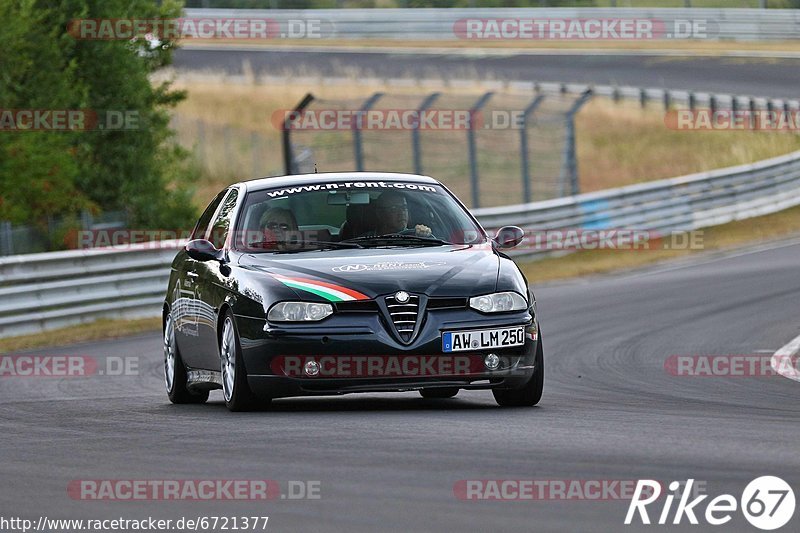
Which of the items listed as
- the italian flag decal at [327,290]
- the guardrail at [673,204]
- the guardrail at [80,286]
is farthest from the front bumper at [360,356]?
the guardrail at [673,204]

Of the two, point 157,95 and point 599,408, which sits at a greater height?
point 157,95

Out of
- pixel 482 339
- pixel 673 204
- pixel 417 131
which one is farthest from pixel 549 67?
pixel 482 339

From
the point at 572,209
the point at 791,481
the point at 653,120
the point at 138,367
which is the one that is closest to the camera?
the point at 791,481

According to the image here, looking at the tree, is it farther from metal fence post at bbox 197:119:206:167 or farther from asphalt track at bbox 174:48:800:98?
asphalt track at bbox 174:48:800:98

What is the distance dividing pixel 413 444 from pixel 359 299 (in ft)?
5.75

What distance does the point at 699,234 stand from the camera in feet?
89.2

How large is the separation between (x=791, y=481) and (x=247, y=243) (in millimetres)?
4879

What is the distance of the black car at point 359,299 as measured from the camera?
29.9ft

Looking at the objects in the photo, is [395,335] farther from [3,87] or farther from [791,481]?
[3,87]

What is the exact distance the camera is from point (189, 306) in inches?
431

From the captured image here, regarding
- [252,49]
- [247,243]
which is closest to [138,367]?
[247,243]

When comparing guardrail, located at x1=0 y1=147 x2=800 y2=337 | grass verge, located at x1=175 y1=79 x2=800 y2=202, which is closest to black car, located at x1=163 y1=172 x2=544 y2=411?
guardrail, located at x1=0 y1=147 x2=800 y2=337

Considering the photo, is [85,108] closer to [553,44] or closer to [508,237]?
[508,237]

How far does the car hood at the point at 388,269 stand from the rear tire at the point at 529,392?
1.85 ft
